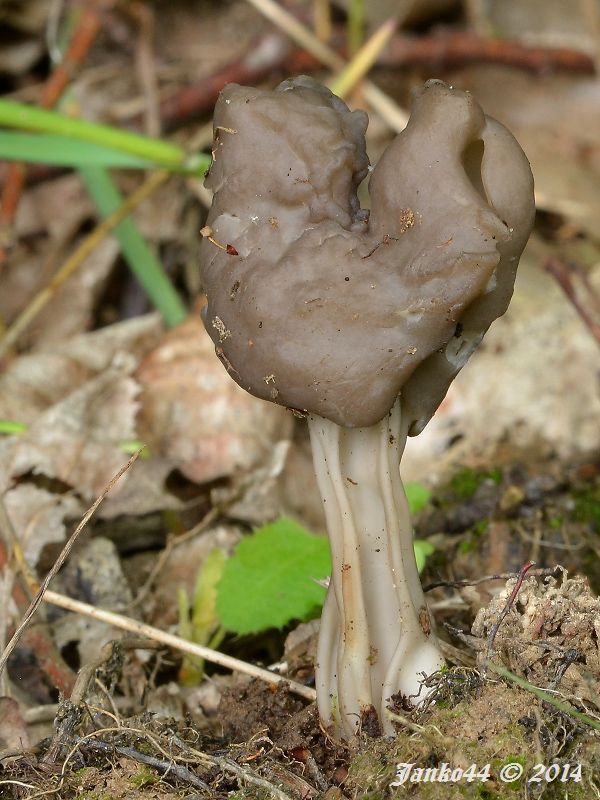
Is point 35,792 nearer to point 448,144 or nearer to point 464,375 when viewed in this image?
point 448,144

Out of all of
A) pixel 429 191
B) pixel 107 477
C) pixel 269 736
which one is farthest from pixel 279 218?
pixel 107 477

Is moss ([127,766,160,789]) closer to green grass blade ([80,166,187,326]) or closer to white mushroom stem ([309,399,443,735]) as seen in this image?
white mushroom stem ([309,399,443,735])

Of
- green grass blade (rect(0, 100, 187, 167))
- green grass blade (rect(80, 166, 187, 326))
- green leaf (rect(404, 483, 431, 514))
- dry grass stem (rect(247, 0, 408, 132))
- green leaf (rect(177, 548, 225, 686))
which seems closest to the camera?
green leaf (rect(177, 548, 225, 686))

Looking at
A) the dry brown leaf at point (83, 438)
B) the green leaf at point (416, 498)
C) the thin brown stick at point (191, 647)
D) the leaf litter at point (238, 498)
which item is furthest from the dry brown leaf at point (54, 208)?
the thin brown stick at point (191, 647)

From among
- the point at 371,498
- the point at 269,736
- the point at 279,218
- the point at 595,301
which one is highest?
the point at 279,218

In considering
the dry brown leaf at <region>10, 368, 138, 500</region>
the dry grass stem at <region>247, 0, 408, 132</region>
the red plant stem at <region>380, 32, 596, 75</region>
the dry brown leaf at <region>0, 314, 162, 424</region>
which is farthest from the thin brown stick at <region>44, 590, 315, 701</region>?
the red plant stem at <region>380, 32, 596, 75</region>

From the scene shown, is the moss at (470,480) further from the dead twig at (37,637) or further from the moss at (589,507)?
the dead twig at (37,637)
